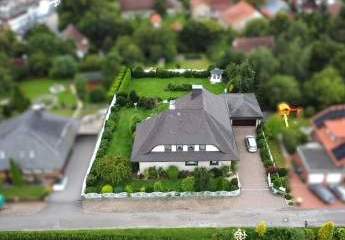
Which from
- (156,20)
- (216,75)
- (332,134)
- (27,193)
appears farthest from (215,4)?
(332,134)

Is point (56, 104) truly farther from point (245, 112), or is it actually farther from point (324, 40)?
point (324, 40)

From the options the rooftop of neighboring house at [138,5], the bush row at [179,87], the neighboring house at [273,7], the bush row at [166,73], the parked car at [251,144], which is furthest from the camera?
the rooftop of neighboring house at [138,5]

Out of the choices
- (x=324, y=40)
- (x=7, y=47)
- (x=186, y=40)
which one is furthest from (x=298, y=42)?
(x=7, y=47)

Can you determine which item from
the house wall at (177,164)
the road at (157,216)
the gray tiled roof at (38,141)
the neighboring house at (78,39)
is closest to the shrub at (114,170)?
the house wall at (177,164)

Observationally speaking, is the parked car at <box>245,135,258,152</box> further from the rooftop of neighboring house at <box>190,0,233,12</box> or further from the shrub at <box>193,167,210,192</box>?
the rooftop of neighboring house at <box>190,0,233,12</box>

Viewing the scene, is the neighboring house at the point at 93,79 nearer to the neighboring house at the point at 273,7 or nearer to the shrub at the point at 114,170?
the shrub at the point at 114,170

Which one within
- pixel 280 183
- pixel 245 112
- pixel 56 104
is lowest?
pixel 280 183

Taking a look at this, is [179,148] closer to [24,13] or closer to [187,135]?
[187,135]
